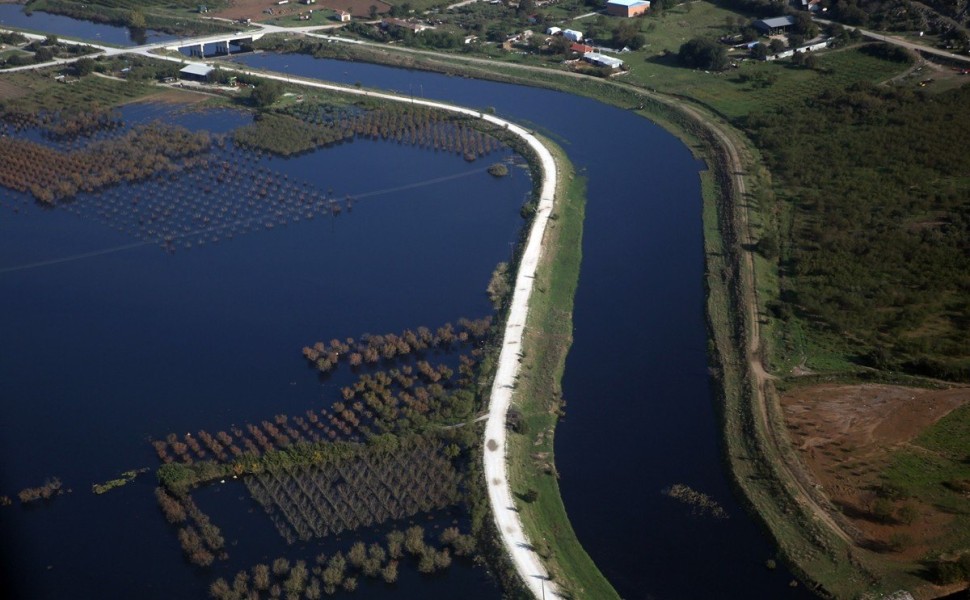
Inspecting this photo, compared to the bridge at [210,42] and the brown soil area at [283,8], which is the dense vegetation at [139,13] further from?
the bridge at [210,42]

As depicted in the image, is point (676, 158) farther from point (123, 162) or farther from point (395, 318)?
point (123, 162)

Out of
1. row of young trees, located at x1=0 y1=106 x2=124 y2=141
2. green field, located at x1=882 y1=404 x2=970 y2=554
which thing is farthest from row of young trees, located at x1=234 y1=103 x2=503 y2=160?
green field, located at x1=882 y1=404 x2=970 y2=554

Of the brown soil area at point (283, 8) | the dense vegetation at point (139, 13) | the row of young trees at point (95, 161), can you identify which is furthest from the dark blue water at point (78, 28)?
the row of young trees at point (95, 161)

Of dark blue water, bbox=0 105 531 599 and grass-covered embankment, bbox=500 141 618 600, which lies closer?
grass-covered embankment, bbox=500 141 618 600

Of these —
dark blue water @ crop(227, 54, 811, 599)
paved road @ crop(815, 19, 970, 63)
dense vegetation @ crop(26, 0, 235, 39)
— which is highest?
paved road @ crop(815, 19, 970, 63)

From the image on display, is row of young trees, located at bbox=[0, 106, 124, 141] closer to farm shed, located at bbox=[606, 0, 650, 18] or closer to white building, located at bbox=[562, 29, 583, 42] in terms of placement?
white building, located at bbox=[562, 29, 583, 42]

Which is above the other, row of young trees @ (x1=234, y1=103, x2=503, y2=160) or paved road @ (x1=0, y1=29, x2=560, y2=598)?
row of young trees @ (x1=234, y1=103, x2=503, y2=160)
